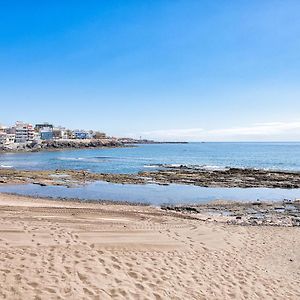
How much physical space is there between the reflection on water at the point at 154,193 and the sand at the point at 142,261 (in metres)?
11.2

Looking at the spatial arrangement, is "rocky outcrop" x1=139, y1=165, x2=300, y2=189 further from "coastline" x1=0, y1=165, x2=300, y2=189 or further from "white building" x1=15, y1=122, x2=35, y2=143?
"white building" x1=15, y1=122, x2=35, y2=143

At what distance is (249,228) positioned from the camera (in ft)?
51.8

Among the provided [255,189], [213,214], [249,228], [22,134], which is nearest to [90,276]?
[249,228]

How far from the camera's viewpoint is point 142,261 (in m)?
9.62

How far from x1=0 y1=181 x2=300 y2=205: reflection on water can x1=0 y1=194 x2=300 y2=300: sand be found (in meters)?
11.2

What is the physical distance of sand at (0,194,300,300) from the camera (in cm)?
749

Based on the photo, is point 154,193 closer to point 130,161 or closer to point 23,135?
point 130,161

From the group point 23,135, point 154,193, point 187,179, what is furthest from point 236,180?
point 23,135

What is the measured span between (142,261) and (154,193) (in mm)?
19674

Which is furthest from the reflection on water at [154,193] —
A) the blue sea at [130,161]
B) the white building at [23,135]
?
the white building at [23,135]

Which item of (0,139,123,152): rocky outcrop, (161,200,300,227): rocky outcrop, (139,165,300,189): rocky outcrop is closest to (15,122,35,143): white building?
(0,139,123,152): rocky outcrop

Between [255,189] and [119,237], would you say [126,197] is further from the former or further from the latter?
[119,237]

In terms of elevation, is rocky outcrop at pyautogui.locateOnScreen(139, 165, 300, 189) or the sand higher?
the sand

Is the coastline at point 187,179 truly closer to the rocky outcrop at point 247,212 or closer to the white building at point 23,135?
the rocky outcrop at point 247,212
